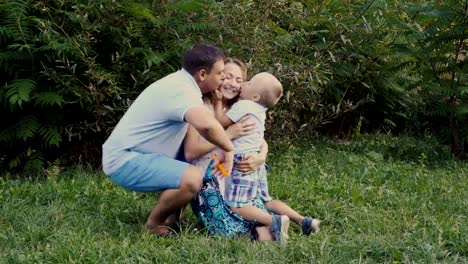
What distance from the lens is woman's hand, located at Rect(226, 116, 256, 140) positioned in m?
4.32

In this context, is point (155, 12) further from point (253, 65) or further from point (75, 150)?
point (75, 150)

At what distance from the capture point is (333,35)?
760 centimetres

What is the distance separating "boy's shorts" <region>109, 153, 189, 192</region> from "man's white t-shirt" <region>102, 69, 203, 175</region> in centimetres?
6

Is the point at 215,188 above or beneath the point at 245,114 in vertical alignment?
beneath

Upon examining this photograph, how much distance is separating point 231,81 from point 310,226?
3.76 ft

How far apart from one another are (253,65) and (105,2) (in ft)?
5.34

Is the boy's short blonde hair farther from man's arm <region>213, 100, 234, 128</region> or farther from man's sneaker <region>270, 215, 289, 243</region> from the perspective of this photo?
man's sneaker <region>270, 215, 289, 243</region>

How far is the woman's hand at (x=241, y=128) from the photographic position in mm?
4320

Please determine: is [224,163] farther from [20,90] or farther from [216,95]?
[20,90]

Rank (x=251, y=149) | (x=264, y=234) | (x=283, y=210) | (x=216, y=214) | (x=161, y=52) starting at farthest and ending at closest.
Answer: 1. (x=161, y=52)
2. (x=283, y=210)
3. (x=251, y=149)
4. (x=216, y=214)
5. (x=264, y=234)

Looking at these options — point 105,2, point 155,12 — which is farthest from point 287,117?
point 105,2

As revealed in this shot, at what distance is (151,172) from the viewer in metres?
4.12

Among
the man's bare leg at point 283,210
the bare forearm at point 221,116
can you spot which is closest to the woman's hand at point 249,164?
the bare forearm at point 221,116

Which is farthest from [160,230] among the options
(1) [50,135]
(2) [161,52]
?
(2) [161,52]
